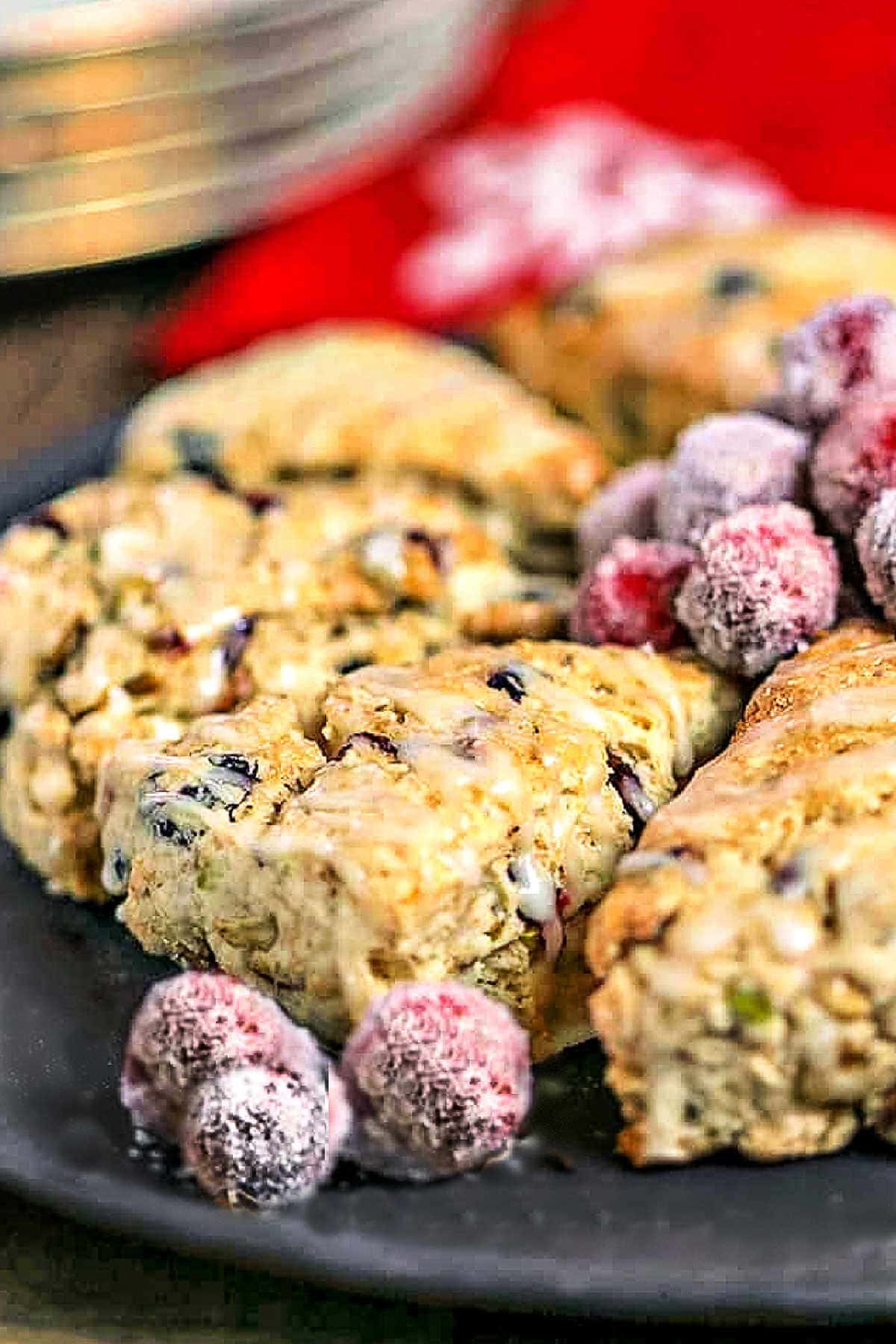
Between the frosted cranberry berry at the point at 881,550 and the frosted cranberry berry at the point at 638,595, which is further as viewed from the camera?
the frosted cranberry berry at the point at 638,595

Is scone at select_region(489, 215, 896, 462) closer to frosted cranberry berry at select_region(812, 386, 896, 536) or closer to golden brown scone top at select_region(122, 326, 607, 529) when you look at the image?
golden brown scone top at select_region(122, 326, 607, 529)

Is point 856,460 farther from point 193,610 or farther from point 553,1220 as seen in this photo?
point 553,1220

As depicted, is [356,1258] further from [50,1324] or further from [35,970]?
[35,970]

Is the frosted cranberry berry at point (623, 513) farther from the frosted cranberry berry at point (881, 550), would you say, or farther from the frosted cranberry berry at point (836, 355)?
the frosted cranberry berry at point (881, 550)

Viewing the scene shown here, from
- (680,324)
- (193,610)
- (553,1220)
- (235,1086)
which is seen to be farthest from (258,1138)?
(680,324)

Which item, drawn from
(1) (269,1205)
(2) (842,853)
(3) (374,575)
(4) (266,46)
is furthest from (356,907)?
(4) (266,46)

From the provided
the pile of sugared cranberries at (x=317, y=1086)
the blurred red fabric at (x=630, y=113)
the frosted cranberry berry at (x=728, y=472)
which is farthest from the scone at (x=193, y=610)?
the blurred red fabric at (x=630, y=113)
